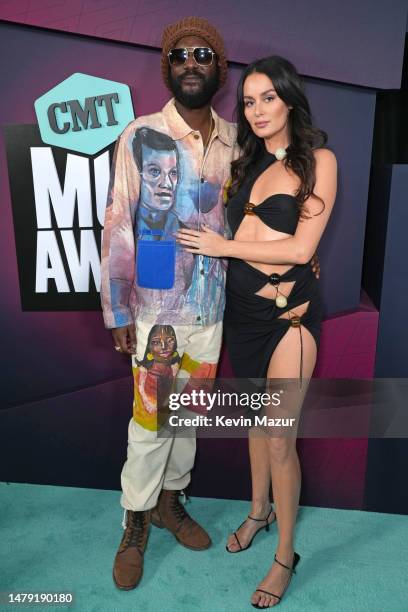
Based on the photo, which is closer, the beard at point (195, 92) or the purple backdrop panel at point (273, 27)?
the beard at point (195, 92)

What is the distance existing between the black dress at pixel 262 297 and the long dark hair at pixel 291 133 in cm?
4

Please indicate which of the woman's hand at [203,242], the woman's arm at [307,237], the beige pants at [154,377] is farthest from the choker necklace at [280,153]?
the beige pants at [154,377]

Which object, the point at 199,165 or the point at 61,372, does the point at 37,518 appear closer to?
the point at 61,372

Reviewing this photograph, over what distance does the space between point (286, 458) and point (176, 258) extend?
0.78m

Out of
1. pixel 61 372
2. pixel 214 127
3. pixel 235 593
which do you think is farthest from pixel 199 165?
pixel 235 593

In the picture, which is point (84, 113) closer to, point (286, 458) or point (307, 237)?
point (307, 237)

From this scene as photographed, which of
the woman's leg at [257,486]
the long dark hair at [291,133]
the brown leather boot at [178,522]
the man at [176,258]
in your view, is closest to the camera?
the long dark hair at [291,133]

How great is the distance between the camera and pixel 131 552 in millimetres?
2160

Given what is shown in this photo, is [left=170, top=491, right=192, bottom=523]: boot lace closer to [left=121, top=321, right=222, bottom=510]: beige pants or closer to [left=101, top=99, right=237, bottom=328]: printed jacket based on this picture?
[left=121, top=321, right=222, bottom=510]: beige pants

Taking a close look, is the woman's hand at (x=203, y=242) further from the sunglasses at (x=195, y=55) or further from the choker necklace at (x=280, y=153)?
the sunglasses at (x=195, y=55)

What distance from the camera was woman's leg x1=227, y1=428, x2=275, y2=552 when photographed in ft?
7.09

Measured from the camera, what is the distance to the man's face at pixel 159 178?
191 centimetres

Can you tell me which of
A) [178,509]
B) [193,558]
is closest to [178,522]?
[178,509]

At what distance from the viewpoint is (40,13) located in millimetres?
2125
